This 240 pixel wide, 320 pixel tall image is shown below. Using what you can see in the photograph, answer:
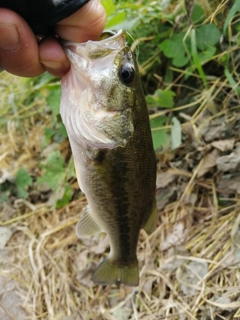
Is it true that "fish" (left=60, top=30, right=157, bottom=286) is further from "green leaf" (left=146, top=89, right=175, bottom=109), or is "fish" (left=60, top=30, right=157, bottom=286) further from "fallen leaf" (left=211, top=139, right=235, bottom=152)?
"green leaf" (left=146, top=89, right=175, bottom=109)

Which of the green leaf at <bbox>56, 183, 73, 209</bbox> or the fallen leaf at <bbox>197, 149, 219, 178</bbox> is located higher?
the fallen leaf at <bbox>197, 149, 219, 178</bbox>

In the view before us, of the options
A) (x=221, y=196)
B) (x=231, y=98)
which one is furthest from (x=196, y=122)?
(x=221, y=196)

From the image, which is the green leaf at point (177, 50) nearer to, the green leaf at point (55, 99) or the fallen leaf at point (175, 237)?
the green leaf at point (55, 99)

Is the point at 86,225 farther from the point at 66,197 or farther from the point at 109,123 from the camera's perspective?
the point at 66,197

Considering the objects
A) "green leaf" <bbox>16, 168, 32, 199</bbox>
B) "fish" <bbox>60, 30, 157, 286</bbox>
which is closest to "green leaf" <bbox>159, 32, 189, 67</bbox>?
"fish" <bbox>60, 30, 157, 286</bbox>

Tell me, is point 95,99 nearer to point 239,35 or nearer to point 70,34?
point 70,34

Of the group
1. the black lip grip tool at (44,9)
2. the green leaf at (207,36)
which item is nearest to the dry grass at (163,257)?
the green leaf at (207,36)
